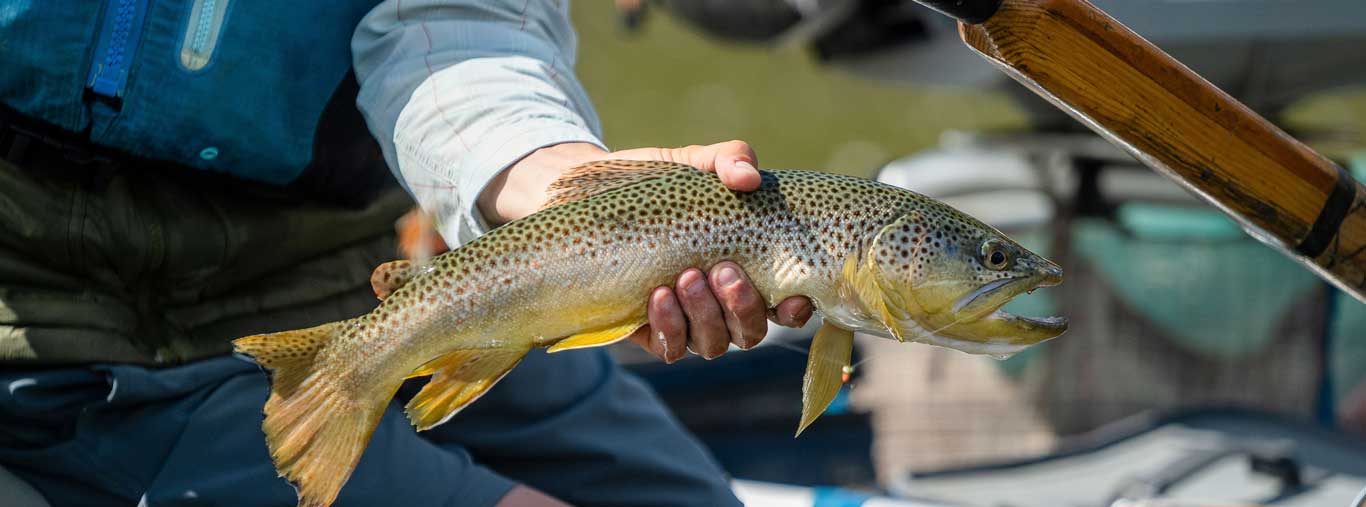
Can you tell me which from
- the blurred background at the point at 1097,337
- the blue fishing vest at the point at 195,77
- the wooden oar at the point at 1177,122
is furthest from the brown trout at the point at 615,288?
the blurred background at the point at 1097,337

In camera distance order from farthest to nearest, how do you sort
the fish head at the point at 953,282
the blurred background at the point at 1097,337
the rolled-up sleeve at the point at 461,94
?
1. the blurred background at the point at 1097,337
2. the rolled-up sleeve at the point at 461,94
3. the fish head at the point at 953,282

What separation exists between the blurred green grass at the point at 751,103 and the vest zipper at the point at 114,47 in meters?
→ 8.24

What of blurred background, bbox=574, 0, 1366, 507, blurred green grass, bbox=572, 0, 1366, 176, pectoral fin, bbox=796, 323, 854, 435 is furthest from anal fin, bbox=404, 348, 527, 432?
blurred green grass, bbox=572, 0, 1366, 176

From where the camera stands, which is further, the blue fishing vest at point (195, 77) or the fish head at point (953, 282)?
the blue fishing vest at point (195, 77)

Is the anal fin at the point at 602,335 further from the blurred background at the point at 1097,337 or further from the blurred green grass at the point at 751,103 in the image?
the blurred green grass at the point at 751,103

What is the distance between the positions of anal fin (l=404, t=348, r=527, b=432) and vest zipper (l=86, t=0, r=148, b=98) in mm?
600

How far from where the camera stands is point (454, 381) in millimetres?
1533

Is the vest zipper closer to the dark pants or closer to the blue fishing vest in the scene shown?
the blue fishing vest

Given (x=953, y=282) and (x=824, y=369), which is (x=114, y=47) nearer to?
(x=824, y=369)

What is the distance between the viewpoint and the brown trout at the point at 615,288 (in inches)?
58.1

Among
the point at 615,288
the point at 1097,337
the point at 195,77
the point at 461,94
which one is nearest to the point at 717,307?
the point at 615,288

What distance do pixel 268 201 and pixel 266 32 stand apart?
25 centimetres

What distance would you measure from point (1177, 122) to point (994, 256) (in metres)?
0.33

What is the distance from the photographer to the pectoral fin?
5.03 ft
